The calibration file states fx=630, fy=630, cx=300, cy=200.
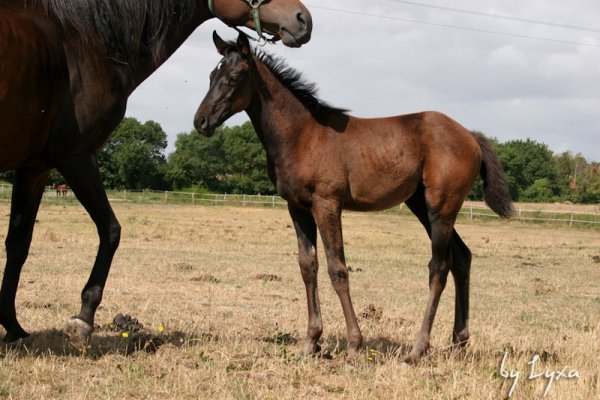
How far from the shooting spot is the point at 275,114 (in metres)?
5.57

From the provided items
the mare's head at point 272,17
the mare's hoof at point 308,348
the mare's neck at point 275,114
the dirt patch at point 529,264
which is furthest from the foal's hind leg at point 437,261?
the dirt patch at point 529,264

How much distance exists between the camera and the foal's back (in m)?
5.37

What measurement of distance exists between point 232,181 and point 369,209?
68.8m

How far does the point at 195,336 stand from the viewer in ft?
19.6

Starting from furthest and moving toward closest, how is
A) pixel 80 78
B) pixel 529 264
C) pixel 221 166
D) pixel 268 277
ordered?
pixel 221 166 < pixel 529 264 < pixel 268 277 < pixel 80 78

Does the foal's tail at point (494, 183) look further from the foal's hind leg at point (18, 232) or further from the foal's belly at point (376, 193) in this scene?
the foal's hind leg at point (18, 232)

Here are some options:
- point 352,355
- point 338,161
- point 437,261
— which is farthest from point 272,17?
point 352,355

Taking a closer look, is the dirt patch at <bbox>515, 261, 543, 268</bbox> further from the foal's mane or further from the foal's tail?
the foal's mane

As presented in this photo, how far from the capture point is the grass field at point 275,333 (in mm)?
4309

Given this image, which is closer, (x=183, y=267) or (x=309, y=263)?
(x=309, y=263)

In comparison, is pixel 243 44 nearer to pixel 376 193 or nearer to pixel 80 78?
pixel 80 78

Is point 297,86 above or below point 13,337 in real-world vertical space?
above

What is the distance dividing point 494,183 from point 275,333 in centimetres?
261

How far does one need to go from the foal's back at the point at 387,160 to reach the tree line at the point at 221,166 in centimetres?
5854
